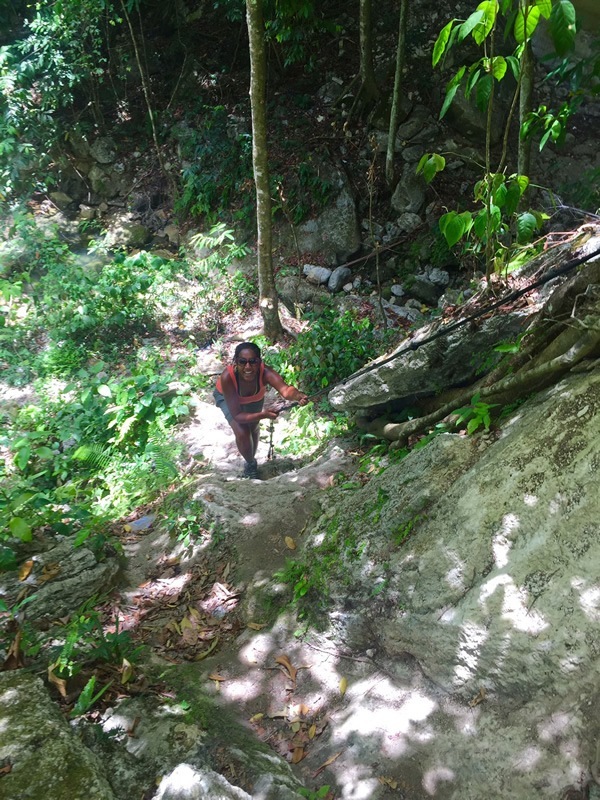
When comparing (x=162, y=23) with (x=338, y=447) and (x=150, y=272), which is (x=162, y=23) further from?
(x=338, y=447)

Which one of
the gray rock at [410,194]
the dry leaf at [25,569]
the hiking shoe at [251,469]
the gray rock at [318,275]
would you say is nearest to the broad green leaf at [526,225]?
the hiking shoe at [251,469]

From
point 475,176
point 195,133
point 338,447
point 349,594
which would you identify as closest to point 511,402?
point 349,594

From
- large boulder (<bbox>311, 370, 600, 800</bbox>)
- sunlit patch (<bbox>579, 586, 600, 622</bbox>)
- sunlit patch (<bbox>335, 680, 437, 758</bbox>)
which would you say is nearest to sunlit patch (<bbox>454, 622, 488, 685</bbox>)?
large boulder (<bbox>311, 370, 600, 800</bbox>)

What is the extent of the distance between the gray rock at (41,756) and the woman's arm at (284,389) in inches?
138

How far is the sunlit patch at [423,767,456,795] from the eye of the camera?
2377mm

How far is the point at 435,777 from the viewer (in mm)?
2402

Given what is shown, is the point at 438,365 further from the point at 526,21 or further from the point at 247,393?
the point at 526,21

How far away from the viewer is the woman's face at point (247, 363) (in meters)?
5.26

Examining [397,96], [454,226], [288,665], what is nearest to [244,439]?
[288,665]

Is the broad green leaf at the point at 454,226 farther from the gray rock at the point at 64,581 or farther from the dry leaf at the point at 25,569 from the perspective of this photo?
the dry leaf at the point at 25,569

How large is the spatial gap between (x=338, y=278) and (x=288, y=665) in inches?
254

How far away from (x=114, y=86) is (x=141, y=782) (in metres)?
12.3

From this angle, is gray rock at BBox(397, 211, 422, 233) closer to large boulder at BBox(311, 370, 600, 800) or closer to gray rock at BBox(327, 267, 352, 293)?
gray rock at BBox(327, 267, 352, 293)

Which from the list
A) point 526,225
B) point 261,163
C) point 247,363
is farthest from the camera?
point 261,163
